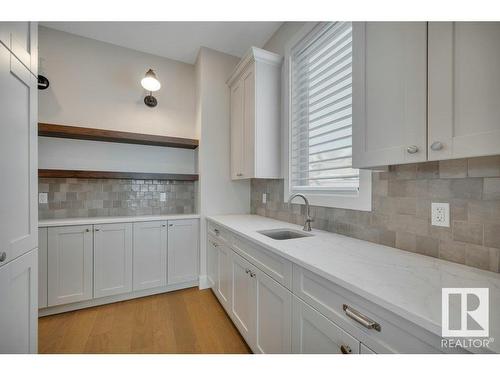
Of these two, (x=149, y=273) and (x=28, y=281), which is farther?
(x=149, y=273)

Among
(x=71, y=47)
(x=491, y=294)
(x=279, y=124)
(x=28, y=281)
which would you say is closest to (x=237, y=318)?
(x=28, y=281)

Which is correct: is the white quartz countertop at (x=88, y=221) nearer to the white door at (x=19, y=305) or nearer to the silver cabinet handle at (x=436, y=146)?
the white door at (x=19, y=305)

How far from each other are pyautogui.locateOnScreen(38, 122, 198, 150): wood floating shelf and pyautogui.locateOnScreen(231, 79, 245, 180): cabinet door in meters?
0.50

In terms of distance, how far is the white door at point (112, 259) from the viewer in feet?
7.27

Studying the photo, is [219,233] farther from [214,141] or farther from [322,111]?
[322,111]

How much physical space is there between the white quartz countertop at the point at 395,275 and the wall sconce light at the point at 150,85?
7.69 feet

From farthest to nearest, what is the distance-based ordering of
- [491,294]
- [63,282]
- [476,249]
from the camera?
[63,282], [476,249], [491,294]

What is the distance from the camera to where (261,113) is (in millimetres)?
2254

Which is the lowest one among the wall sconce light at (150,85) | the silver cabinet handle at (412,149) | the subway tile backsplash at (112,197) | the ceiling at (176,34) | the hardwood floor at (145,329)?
the hardwood floor at (145,329)

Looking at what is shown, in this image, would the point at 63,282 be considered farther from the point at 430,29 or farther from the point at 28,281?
the point at 430,29

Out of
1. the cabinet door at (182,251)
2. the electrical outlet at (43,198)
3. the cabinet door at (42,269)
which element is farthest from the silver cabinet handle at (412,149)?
the electrical outlet at (43,198)

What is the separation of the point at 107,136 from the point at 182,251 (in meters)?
1.51
